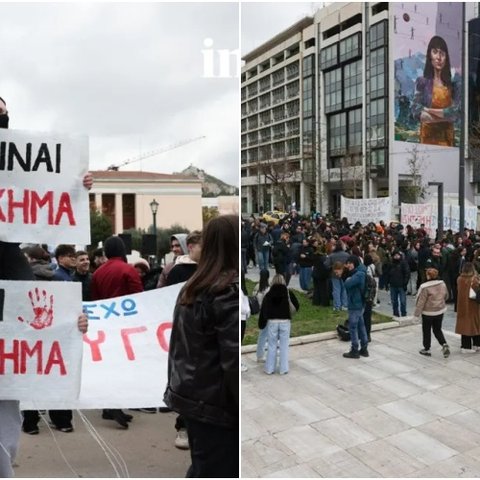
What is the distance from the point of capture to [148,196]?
452 cm

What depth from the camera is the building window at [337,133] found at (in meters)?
40.7

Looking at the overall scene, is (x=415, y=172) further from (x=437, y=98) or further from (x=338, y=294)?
(x=338, y=294)

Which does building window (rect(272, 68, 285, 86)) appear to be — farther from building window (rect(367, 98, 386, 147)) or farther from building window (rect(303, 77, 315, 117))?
building window (rect(367, 98, 386, 147))

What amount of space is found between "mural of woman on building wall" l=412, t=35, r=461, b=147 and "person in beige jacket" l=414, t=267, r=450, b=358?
34401 mm

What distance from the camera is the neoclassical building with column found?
2803 mm

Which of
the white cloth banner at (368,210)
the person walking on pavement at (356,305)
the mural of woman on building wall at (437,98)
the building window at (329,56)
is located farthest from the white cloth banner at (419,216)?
the building window at (329,56)

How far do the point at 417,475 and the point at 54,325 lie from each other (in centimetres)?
276

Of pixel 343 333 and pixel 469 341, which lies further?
pixel 343 333

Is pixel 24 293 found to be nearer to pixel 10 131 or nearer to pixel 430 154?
pixel 10 131

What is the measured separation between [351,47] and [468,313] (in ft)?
117

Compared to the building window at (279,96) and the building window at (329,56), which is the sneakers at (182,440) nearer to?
the building window at (279,96)

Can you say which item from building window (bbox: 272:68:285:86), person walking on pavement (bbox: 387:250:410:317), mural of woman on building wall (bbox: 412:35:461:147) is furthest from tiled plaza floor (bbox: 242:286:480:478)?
mural of woman on building wall (bbox: 412:35:461:147)

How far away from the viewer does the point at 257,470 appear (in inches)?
156

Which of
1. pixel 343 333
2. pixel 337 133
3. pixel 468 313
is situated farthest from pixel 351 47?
pixel 468 313
